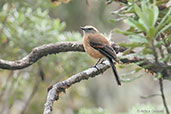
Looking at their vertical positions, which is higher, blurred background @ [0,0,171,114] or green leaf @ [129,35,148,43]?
green leaf @ [129,35,148,43]

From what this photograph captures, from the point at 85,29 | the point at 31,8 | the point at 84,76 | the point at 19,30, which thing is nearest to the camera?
the point at 84,76

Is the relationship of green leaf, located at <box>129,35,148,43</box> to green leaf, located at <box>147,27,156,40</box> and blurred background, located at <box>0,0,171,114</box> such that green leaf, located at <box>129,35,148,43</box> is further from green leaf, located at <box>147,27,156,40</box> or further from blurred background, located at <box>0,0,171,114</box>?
blurred background, located at <box>0,0,171,114</box>

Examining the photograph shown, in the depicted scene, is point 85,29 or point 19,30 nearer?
point 85,29

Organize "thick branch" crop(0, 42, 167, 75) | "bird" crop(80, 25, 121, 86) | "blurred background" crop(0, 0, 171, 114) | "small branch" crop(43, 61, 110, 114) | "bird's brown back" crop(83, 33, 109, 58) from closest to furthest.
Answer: "small branch" crop(43, 61, 110, 114), "thick branch" crop(0, 42, 167, 75), "bird" crop(80, 25, 121, 86), "bird's brown back" crop(83, 33, 109, 58), "blurred background" crop(0, 0, 171, 114)

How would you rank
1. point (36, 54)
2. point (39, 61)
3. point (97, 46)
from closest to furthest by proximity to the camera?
point (36, 54)
point (97, 46)
point (39, 61)

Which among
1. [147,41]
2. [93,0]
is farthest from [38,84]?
[147,41]

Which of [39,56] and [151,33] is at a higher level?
[151,33]

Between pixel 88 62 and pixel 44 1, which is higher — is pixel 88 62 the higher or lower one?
the lower one

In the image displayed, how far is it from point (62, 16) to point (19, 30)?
2.49 m

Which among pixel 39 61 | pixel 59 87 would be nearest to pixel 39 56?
pixel 59 87

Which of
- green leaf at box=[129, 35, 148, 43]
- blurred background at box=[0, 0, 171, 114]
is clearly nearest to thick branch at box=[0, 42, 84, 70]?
blurred background at box=[0, 0, 171, 114]

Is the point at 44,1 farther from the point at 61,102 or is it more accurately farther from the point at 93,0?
the point at 61,102

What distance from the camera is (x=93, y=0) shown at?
241 inches

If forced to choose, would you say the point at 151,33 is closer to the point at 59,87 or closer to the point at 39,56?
the point at 59,87
